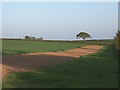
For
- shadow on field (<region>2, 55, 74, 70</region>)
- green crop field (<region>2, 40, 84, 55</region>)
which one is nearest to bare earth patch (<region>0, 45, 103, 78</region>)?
shadow on field (<region>2, 55, 74, 70</region>)

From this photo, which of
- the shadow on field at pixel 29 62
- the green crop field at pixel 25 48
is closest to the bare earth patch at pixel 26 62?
the shadow on field at pixel 29 62

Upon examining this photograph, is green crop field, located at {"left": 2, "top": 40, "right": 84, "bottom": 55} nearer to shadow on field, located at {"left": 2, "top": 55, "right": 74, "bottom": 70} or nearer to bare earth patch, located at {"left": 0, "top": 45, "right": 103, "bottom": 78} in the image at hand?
bare earth patch, located at {"left": 0, "top": 45, "right": 103, "bottom": 78}

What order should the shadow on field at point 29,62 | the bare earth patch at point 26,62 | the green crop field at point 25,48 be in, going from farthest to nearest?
the green crop field at point 25,48 → the shadow on field at point 29,62 → the bare earth patch at point 26,62

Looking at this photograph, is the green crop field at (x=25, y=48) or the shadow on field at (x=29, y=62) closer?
the shadow on field at (x=29, y=62)

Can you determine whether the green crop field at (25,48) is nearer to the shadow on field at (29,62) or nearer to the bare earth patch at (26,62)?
the bare earth patch at (26,62)

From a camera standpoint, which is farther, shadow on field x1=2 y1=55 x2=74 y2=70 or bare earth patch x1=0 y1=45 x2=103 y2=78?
shadow on field x1=2 y1=55 x2=74 y2=70

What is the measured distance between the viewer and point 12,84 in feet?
38.0

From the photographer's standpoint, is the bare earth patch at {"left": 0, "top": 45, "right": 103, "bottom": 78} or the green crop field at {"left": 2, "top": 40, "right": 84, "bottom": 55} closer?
the bare earth patch at {"left": 0, "top": 45, "right": 103, "bottom": 78}

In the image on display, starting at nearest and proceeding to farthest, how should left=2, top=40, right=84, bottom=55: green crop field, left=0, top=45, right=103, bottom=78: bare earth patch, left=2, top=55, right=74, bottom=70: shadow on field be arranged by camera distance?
left=0, top=45, right=103, bottom=78: bare earth patch → left=2, top=55, right=74, bottom=70: shadow on field → left=2, top=40, right=84, bottom=55: green crop field

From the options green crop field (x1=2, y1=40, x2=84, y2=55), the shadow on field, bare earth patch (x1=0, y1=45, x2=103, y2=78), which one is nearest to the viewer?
bare earth patch (x1=0, y1=45, x2=103, y2=78)

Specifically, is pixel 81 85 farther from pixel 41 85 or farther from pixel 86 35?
pixel 86 35

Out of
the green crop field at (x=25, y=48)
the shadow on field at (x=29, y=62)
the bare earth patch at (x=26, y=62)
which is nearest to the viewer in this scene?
the bare earth patch at (x=26, y=62)

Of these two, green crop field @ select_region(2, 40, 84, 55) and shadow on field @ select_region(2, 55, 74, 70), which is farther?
green crop field @ select_region(2, 40, 84, 55)

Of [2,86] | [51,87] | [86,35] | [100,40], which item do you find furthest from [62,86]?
[86,35]
